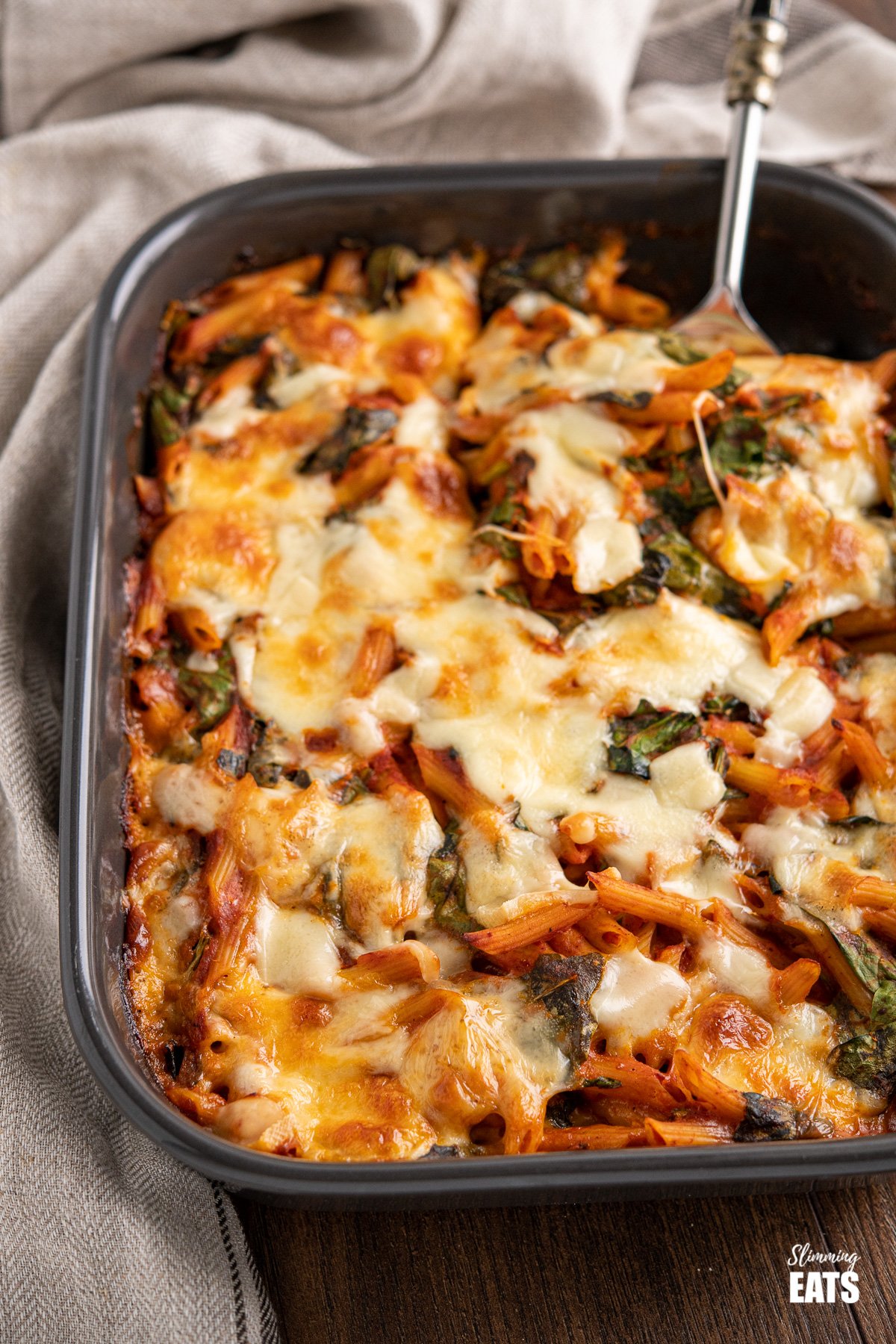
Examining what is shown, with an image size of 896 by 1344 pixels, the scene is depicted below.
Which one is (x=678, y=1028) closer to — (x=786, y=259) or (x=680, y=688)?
(x=680, y=688)

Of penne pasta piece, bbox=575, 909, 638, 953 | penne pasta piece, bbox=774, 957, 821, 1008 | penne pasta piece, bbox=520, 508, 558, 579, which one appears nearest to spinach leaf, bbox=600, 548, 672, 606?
penne pasta piece, bbox=520, 508, 558, 579

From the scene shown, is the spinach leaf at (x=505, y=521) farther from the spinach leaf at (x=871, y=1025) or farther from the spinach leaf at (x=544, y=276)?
the spinach leaf at (x=871, y=1025)

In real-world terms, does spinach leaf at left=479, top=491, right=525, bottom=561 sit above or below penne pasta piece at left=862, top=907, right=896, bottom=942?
above

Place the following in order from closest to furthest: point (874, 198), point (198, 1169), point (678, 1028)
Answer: point (198, 1169)
point (678, 1028)
point (874, 198)

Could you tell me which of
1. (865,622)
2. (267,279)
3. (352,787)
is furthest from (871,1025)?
(267,279)

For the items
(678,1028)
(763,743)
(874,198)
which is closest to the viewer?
(678,1028)

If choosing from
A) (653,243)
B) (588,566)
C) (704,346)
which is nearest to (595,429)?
(588,566)

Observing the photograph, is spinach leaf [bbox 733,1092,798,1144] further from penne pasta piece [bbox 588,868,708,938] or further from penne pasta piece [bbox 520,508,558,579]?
penne pasta piece [bbox 520,508,558,579]
